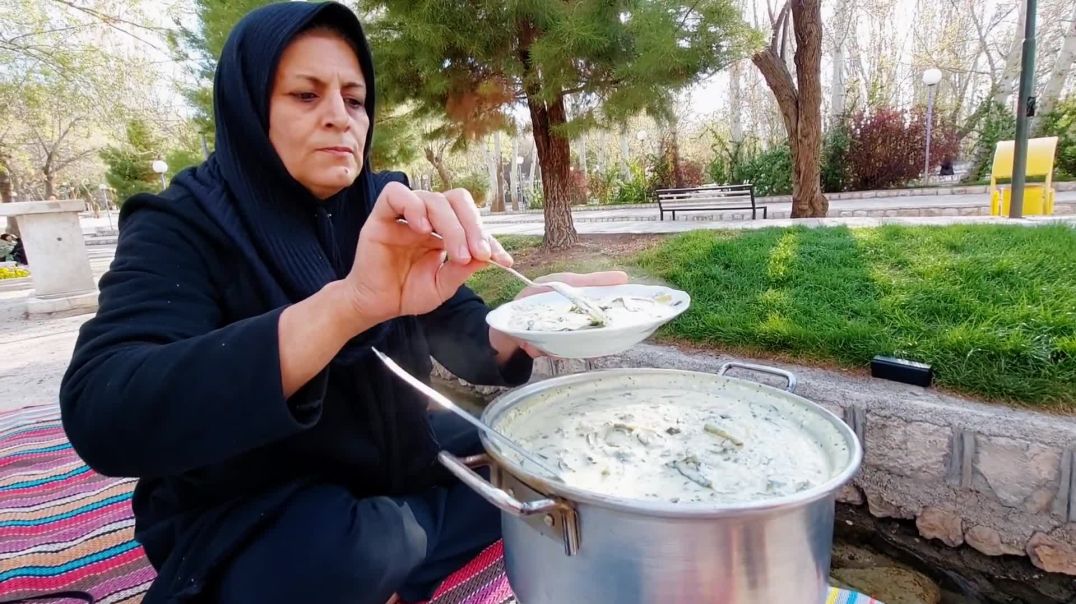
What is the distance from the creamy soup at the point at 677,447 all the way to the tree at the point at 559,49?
104 inches

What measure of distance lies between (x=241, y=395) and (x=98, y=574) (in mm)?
1134

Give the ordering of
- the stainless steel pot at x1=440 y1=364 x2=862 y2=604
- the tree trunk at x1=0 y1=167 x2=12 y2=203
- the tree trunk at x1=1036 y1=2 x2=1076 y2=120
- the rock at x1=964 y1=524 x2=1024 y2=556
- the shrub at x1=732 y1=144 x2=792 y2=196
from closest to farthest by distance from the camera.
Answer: the stainless steel pot at x1=440 y1=364 x2=862 y2=604
the rock at x1=964 y1=524 x2=1024 y2=556
the tree trunk at x1=1036 y1=2 x2=1076 y2=120
the shrub at x1=732 y1=144 x2=792 y2=196
the tree trunk at x1=0 y1=167 x2=12 y2=203

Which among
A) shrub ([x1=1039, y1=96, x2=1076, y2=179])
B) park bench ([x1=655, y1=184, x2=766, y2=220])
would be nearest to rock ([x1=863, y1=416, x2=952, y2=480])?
park bench ([x1=655, y1=184, x2=766, y2=220])

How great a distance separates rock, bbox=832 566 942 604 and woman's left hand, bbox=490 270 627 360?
119 cm

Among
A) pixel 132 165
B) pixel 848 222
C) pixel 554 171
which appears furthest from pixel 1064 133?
pixel 132 165

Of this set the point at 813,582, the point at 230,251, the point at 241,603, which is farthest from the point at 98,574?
the point at 813,582

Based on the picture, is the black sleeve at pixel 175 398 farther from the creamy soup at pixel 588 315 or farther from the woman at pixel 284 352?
the creamy soup at pixel 588 315

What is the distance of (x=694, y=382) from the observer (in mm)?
1186

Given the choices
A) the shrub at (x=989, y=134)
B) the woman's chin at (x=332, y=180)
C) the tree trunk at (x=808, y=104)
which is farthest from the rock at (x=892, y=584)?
the shrub at (x=989, y=134)

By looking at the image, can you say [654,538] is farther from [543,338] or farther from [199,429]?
[199,429]

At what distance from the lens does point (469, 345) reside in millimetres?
1398

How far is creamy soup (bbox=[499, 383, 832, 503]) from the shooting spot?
0.84m

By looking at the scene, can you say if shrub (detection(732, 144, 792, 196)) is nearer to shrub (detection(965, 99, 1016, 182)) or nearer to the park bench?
shrub (detection(965, 99, 1016, 182))

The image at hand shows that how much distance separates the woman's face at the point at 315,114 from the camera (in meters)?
1.09
